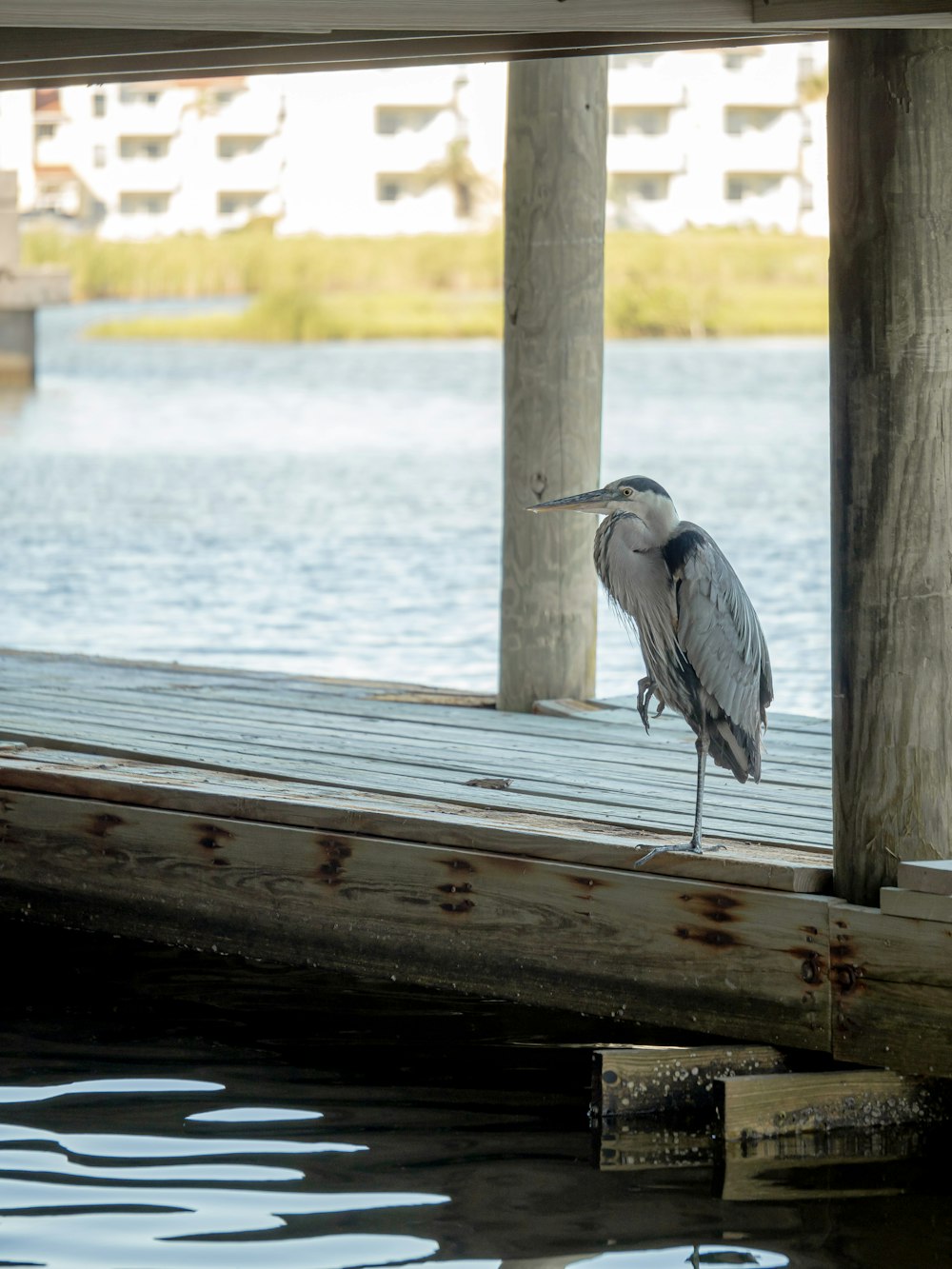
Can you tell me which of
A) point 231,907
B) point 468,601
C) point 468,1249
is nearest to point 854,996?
point 468,1249

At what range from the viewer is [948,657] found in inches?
141

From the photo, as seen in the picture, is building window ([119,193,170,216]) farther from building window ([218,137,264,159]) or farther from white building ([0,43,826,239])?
building window ([218,137,264,159])

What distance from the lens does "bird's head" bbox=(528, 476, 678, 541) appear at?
382cm

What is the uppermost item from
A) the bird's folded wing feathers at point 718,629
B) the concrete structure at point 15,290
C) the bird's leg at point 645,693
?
the concrete structure at point 15,290

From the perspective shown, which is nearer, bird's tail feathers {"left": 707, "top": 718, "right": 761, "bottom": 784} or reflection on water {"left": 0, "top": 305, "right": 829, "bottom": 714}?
bird's tail feathers {"left": 707, "top": 718, "right": 761, "bottom": 784}

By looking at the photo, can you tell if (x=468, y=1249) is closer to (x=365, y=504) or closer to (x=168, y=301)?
(x=365, y=504)

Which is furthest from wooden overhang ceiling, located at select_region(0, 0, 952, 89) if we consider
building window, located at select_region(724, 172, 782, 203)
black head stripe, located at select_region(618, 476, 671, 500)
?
building window, located at select_region(724, 172, 782, 203)

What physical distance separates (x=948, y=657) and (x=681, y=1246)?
1154mm

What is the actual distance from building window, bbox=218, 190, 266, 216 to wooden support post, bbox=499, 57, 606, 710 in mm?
68146

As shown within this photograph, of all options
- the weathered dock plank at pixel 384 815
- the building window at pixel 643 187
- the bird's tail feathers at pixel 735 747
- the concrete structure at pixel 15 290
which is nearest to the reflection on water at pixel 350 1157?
the weathered dock plank at pixel 384 815

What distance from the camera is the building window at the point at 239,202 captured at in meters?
73.0

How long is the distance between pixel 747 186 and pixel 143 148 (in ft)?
77.6

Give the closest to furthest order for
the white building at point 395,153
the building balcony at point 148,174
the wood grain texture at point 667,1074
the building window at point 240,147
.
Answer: the wood grain texture at point 667,1074
the white building at point 395,153
the building balcony at point 148,174
the building window at point 240,147

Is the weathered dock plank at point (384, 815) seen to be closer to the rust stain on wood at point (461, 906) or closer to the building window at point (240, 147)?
the rust stain on wood at point (461, 906)
